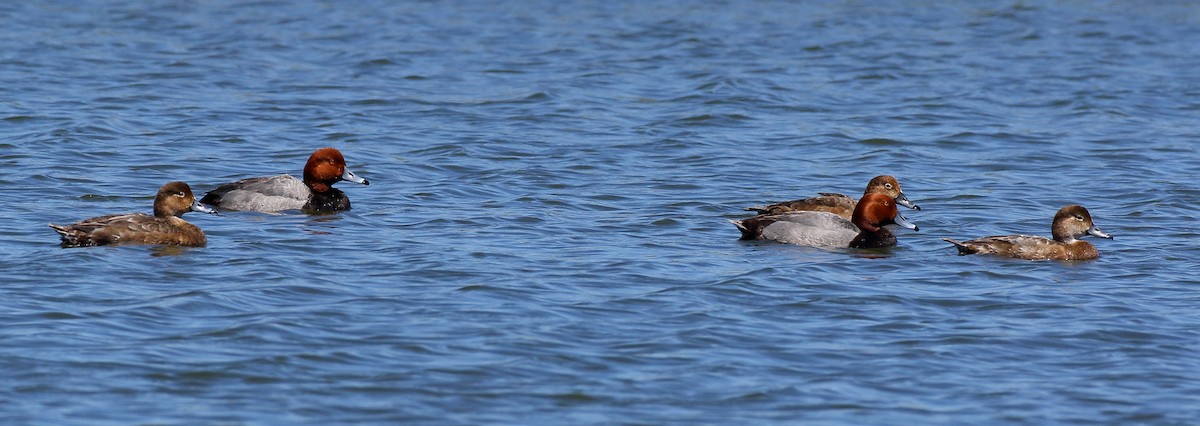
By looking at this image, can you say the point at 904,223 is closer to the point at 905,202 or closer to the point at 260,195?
the point at 905,202

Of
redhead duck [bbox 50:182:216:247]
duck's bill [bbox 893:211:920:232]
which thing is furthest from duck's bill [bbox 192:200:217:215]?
duck's bill [bbox 893:211:920:232]

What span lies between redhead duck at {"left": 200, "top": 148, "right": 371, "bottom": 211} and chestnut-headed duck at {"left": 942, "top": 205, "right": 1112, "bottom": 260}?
5.55 metres

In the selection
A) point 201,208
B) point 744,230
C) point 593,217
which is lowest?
point 593,217

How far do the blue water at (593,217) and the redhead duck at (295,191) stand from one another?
41cm

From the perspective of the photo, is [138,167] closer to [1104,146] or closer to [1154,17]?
[1104,146]

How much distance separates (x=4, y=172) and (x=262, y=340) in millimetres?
7936

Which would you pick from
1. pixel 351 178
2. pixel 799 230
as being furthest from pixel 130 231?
pixel 799 230

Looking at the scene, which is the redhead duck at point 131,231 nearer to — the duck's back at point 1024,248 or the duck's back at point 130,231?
the duck's back at point 130,231

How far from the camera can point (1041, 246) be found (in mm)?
13242

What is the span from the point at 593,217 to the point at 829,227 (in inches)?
87.5

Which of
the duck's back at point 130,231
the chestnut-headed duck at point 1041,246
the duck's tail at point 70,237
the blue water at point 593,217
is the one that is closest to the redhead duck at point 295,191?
the blue water at point 593,217

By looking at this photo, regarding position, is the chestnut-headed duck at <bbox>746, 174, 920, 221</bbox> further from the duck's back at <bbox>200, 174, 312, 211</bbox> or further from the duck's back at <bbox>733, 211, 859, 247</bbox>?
the duck's back at <bbox>200, 174, 312, 211</bbox>

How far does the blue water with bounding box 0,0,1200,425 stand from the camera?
9102 millimetres

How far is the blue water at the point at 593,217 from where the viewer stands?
9.10 metres
